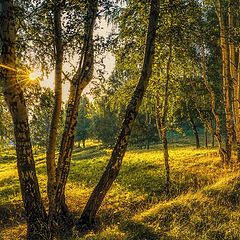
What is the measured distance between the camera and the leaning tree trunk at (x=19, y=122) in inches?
349

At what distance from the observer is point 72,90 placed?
11.1m

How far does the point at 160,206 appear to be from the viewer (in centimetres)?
1053

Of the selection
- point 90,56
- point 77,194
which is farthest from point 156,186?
point 90,56

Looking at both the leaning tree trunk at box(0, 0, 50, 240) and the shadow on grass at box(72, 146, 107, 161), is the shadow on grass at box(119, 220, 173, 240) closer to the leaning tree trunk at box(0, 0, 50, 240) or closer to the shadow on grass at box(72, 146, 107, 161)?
the leaning tree trunk at box(0, 0, 50, 240)

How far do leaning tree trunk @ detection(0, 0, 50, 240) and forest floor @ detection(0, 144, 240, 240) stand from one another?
3.55 ft

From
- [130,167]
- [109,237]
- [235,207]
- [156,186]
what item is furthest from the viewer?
[130,167]

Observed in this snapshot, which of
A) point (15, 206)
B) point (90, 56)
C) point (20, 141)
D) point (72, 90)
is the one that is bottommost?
point (15, 206)

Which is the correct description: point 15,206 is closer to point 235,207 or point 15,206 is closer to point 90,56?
point 90,56

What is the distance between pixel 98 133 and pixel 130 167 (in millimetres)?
37942

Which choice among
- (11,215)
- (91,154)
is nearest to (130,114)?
(11,215)

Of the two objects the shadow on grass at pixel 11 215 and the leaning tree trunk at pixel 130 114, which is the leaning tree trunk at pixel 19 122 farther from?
the shadow on grass at pixel 11 215

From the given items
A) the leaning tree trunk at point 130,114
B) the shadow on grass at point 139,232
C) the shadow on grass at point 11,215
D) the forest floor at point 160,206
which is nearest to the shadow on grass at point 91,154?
the forest floor at point 160,206

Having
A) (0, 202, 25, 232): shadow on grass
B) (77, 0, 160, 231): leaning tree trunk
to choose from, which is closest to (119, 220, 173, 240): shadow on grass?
(77, 0, 160, 231): leaning tree trunk

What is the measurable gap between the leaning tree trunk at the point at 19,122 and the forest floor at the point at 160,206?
1082mm
